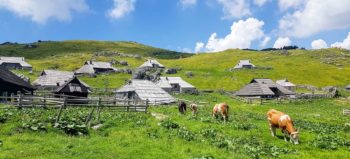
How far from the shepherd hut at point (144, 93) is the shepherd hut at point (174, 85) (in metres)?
43.5

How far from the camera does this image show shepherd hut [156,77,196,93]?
371 ft

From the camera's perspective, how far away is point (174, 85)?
Answer: 119188 mm

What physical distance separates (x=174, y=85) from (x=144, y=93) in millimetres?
54917

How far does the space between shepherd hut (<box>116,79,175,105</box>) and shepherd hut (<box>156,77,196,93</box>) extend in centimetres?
4349

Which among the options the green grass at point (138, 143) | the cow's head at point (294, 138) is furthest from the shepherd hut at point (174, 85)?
the cow's head at point (294, 138)

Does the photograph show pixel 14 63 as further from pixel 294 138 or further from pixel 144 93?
pixel 294 138

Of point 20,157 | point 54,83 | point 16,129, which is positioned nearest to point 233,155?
point 20,157

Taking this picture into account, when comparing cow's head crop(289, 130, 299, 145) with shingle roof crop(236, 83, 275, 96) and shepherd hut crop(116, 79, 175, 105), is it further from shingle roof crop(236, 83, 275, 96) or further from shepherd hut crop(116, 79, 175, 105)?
shingle roof crop(236, 83, 275, 96)

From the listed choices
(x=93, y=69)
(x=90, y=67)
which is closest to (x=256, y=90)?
(x=90, y=67)

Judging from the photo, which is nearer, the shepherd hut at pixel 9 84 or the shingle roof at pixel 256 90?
the shepherd hut at pixel 9 84

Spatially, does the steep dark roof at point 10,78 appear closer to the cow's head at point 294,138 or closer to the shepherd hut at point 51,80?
the shepherd hut at point 51,80

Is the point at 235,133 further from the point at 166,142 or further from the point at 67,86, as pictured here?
the point at 67,86

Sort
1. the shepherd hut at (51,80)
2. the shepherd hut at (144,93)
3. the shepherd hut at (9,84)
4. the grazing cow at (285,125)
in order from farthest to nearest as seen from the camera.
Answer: the shepherd hut at (51,80)
the shepherd hut at (144,93)
the shepherd hut at (9,84)
the grazing cow at (285,125)

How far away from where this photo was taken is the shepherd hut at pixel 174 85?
113125 millimetres
